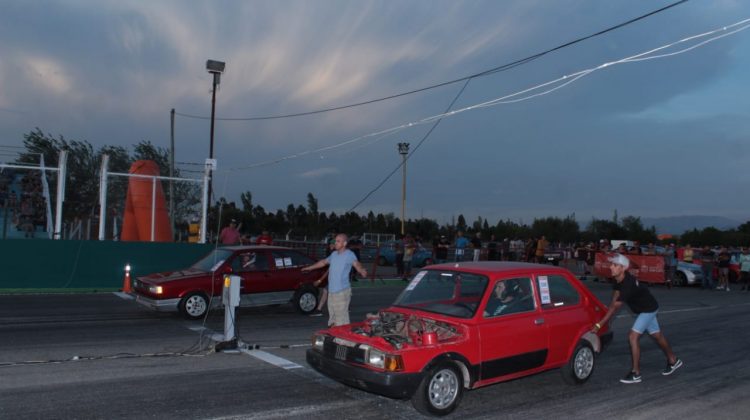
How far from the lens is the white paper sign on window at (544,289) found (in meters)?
6.86

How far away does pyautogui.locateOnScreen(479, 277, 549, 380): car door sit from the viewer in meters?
6.16

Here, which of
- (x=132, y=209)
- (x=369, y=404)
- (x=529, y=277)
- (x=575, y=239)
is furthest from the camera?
(x=575, y=239)

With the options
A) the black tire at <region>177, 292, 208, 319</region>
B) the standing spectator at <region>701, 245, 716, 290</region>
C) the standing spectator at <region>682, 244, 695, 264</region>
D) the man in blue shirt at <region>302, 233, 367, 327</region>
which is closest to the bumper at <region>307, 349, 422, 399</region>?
the man in blue shirt at <region>302, 233, 367, 327</region>

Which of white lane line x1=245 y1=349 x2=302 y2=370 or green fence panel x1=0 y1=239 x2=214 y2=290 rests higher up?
green fence panel x1=0 y1=239 x2=214 y2=290

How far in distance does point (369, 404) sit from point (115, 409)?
2.45 m

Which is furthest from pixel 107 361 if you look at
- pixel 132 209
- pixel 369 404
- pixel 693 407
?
pixel 132 209

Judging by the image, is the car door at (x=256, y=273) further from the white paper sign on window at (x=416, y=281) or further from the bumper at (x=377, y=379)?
the bumper at (x=377, y=379)

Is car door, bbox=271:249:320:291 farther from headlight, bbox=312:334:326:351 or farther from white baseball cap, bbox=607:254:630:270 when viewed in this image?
white baseball cap, bbox=607:254:630:270

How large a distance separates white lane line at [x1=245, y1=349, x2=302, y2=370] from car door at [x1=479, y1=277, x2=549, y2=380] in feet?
9.15

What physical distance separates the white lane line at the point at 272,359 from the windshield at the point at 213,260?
3850 mm

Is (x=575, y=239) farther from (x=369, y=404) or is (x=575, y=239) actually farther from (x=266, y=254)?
(x=369, y=404)

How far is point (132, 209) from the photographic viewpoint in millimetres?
21516

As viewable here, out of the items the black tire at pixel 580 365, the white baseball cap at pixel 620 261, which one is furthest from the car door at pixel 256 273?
the white baseball cap at pixel 620 261

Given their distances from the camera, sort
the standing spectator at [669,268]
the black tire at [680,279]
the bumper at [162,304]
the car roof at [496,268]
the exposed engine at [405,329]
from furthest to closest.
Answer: the black tire at [680,279], the standing spectator at [669,268], the bumper at [162,304], the car roof at [496,268], the exposed engine at [405,329]
